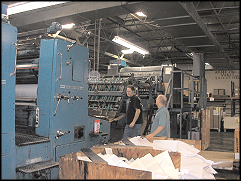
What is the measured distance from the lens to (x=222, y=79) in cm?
1859

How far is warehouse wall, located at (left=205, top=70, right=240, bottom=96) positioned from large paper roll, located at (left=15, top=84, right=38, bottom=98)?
16936 mm

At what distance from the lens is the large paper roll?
4.04 m

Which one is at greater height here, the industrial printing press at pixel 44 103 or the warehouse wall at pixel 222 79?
the warehouse wall at pixel 222 79

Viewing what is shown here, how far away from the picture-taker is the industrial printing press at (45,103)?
2.88 m

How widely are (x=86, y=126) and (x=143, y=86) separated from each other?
3191 mm

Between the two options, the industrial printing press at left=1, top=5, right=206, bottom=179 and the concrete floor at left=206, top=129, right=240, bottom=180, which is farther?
the industrial printing press at left=1, top=5, right=206, bottom=179

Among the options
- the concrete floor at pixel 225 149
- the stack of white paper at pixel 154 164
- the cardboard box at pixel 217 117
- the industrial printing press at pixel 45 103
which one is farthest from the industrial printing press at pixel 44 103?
the cardboard box at pixel 217 117

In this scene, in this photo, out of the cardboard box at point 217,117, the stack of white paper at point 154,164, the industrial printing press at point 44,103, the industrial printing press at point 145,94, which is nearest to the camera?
the stack of white paper at point 154,164

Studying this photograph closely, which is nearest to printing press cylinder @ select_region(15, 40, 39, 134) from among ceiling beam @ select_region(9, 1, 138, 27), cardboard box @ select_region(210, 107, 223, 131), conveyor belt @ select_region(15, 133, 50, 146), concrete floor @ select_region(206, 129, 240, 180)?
conveyor belt @ select_region(15, 133, 50, 146)

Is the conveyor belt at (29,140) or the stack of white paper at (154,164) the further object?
the conveyor belt at (29,140)

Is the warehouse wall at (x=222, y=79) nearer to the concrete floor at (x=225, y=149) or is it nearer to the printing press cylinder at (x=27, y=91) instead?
the concrete floor at (x=225, y=149)

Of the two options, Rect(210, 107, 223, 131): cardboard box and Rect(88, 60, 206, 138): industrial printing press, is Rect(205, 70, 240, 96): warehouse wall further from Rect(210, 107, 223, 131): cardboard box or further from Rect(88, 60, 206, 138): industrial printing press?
Rect(88, 60, 206, 138): industrial printing press

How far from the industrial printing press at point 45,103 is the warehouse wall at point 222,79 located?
16.2 m

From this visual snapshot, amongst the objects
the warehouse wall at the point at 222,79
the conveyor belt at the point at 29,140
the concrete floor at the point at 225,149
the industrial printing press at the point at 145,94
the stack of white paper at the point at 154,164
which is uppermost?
the warehouse wall at the point at 222,79
